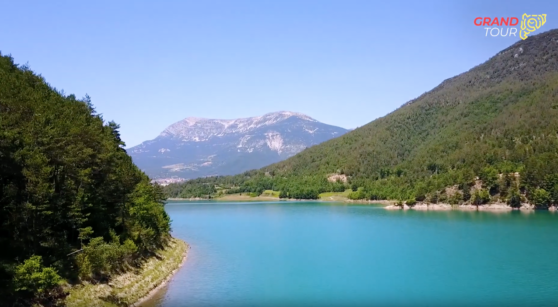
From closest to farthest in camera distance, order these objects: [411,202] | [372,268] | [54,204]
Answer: [54,204] → [372,268] → [411,202]

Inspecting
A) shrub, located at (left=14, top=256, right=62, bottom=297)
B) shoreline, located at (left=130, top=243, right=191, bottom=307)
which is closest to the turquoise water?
shoreline, located at (left=130, top=243, right=191, bottom=307)

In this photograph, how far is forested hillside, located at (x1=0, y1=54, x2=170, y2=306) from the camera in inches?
878

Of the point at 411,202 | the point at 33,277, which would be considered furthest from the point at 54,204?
the point at 411,202

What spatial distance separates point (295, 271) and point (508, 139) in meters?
130

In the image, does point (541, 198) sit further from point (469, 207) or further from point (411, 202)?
point (411, 202)

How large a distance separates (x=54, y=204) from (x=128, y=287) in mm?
8194

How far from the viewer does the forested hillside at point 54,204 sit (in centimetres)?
2230

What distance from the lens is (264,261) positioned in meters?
45.7

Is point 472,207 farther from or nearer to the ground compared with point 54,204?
nearer to the ground

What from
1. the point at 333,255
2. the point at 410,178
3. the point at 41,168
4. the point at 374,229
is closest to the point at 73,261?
the point at 41,168

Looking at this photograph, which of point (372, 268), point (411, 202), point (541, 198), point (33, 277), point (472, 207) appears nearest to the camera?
point (33, 277)

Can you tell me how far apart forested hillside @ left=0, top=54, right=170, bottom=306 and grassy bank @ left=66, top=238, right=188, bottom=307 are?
2.54 ft

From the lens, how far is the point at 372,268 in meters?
41.3

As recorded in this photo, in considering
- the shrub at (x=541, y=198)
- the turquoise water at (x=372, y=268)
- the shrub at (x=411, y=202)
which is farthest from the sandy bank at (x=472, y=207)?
the turquoise water at (x=372, y=268)
